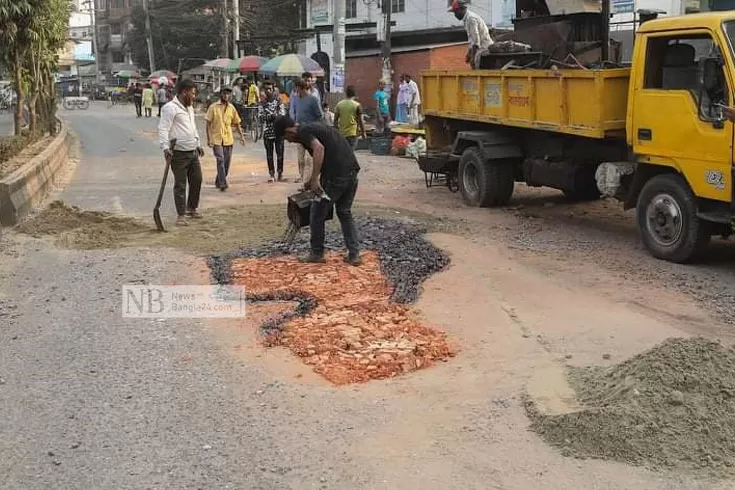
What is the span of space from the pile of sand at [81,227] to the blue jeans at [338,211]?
8.13 ft

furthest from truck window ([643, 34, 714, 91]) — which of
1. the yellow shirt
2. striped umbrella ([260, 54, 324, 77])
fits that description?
striped umbrella ([260, 54, 324, 77])

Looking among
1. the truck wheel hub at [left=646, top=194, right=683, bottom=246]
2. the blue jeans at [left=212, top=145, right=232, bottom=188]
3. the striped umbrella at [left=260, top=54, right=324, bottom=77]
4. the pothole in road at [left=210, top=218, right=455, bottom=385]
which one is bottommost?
A: the pothole in road at [left=210, top=218, right=455, bottom=385]

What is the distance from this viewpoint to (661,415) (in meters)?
4.10

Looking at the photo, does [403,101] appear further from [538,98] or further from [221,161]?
[538,98]

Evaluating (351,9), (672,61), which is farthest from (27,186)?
(351,9)

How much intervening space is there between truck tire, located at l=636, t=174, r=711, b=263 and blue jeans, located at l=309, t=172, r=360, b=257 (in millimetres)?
3050

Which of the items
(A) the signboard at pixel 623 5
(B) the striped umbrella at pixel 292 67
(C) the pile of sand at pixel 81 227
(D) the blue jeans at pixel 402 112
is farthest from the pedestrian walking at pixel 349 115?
(A) the signboard at pixel 623 5

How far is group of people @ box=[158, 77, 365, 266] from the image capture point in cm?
763

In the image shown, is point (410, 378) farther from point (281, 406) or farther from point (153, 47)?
point (153, 47)

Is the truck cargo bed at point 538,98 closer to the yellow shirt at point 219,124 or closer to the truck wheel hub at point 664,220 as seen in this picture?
the truck wheel hub at point 664,220

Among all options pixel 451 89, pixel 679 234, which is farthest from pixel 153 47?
pixel 679 234

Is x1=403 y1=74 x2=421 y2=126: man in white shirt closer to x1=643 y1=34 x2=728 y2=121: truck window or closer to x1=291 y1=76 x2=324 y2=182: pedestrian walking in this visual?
x1=291 y1=76 x2=324 y2=182: pedestrian walking

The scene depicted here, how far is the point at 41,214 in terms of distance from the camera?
1068 cm

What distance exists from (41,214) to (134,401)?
6.76 m
